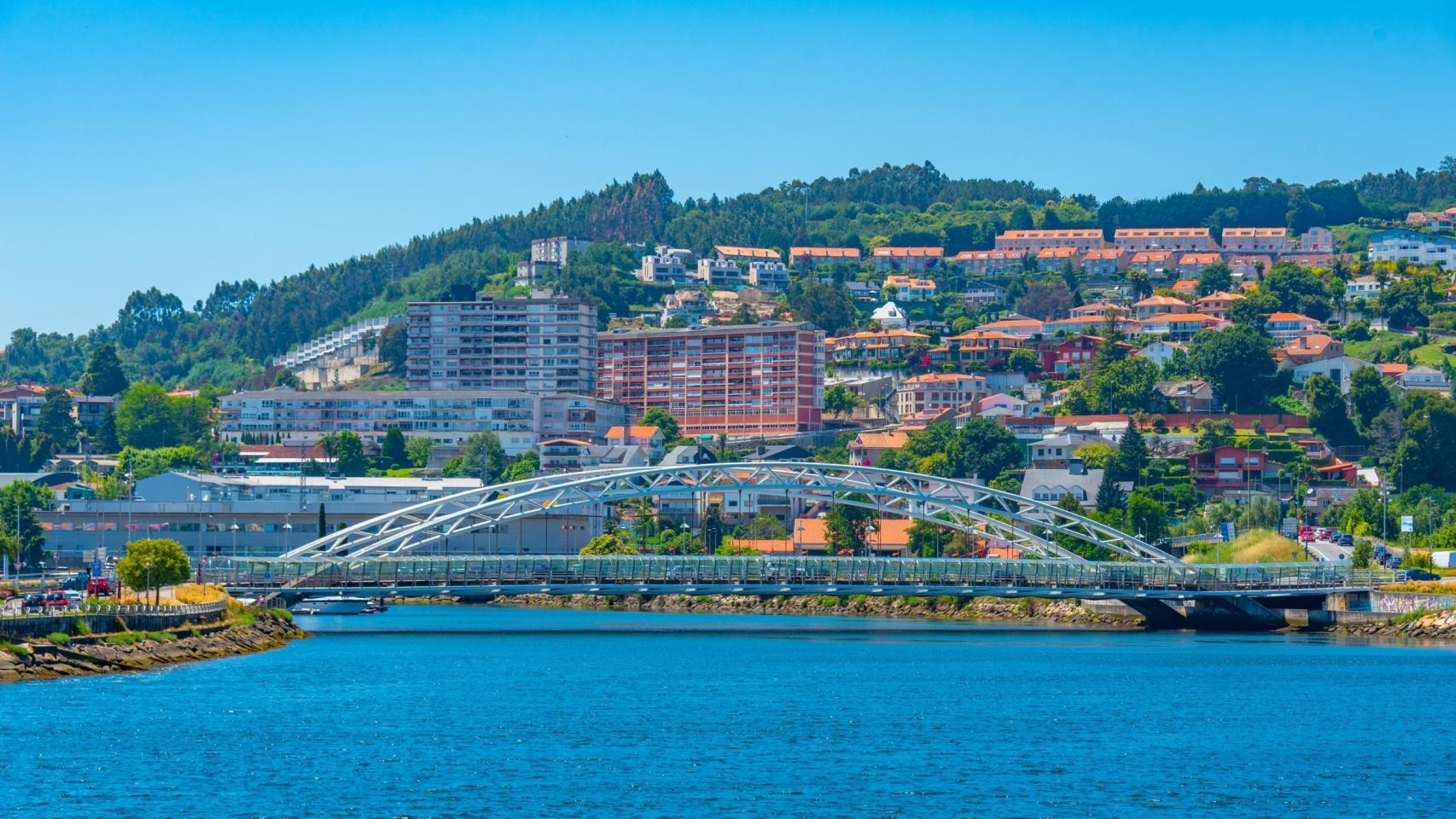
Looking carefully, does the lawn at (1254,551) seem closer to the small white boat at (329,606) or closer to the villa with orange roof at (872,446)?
the small white boat at (329,606)

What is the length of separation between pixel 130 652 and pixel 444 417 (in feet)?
436

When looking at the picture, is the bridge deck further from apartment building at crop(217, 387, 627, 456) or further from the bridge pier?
apartment building at crop(217, 387, 627, 456)

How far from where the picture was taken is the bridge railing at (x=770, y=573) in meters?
86.6

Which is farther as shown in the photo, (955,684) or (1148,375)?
(1148,375)

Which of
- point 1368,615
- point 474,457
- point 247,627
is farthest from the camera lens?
point 474,457

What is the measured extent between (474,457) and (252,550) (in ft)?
196

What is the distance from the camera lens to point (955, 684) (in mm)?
64188

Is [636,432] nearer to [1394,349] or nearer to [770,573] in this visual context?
[1394,349]

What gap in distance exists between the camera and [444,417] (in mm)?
193125

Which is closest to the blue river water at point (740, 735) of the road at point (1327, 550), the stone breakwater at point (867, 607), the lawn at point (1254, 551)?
the stone breakwater at point (867, 607)

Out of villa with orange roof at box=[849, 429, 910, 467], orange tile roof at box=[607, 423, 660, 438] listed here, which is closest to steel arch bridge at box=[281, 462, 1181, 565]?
villa with orange roof at box=[849, 429, 910, 467]

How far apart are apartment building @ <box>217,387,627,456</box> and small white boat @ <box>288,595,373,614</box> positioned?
275 ft

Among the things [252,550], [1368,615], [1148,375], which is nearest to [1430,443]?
[1148,375]

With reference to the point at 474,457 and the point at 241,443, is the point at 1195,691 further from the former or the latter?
the point at 241,443
